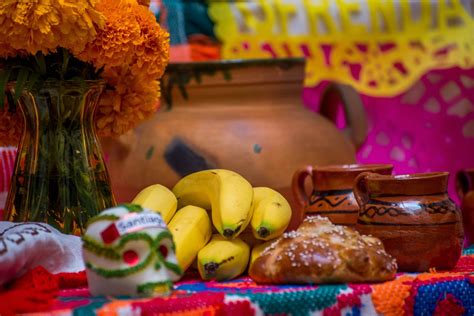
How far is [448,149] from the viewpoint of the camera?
2.34m

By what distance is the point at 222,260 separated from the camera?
979mm

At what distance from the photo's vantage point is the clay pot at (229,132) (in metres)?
1.53

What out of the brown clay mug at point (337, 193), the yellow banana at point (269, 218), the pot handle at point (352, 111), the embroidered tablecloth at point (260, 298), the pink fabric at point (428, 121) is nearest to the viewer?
the embroidered tablecloth at point (260, 298)

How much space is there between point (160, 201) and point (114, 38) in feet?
0.67

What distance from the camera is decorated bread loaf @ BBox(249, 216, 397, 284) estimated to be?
908 mm

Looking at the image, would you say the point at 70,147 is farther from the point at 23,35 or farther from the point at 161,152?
the point at 161,152

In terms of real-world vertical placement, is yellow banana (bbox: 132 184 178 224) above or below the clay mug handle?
above

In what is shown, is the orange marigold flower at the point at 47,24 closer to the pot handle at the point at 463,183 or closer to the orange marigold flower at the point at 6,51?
the orange marigold flower at the point at 6,51

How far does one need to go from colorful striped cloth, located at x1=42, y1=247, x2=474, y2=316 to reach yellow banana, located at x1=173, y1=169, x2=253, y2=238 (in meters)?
0.07

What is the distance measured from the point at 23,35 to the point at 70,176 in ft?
0.61

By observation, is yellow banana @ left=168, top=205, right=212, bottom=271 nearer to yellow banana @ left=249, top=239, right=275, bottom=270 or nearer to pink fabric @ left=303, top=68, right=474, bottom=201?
yellow banana @ left=249, top=239, right=275, bottom=270

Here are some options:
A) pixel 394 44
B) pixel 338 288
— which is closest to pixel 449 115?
pixel 394 44

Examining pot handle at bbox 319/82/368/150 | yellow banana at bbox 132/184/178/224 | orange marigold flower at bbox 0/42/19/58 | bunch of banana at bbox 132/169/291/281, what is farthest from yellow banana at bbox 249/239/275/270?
pot handle at bbox 319/82/368/150

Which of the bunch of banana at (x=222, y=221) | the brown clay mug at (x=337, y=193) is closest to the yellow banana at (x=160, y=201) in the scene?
the bunch of banana at (x=222, y=221)
